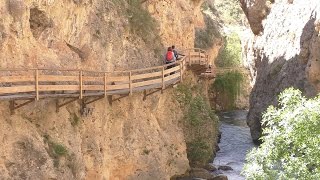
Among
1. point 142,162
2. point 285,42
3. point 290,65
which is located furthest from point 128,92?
point 285,42

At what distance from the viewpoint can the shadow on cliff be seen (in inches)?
1344

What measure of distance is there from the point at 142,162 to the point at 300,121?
14.6 metres

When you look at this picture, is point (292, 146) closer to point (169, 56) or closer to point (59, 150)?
point (59, 150)

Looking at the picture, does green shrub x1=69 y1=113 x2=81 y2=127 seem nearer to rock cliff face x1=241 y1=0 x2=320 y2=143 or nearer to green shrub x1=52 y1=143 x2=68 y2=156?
green shrub x1=52 y1=143 x2=68 y2=156

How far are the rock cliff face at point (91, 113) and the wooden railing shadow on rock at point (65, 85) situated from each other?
47cm

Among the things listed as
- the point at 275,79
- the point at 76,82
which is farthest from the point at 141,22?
the point at 275,79

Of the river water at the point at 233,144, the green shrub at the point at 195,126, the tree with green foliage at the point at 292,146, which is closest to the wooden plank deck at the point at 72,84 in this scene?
the green shrub at the point at 195,126

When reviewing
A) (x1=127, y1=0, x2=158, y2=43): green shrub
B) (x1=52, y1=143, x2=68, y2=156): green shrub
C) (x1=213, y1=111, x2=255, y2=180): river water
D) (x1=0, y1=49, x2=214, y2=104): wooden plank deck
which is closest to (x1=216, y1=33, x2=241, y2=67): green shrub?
(x1=213, y1=111, x2=255, y2=180): river water

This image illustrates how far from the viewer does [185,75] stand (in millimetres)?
33844

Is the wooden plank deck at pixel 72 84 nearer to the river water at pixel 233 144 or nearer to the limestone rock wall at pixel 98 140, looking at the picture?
the limestone rock wall at pixel 98 140

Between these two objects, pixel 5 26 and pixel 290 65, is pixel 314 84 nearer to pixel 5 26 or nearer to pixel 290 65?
pixel 290 65

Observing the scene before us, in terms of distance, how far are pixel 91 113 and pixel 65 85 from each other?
144 inches

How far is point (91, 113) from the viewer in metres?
22.8

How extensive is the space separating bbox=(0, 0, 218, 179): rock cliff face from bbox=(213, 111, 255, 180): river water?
5.32m
